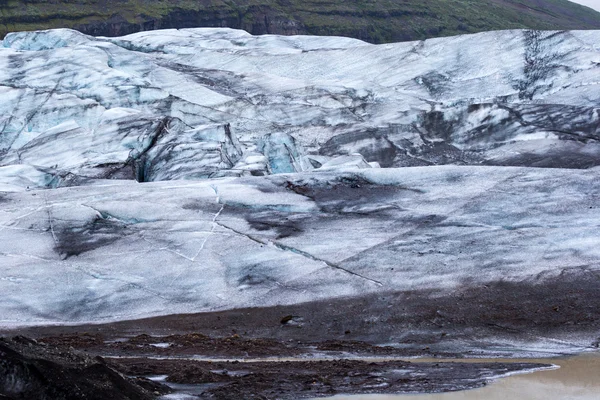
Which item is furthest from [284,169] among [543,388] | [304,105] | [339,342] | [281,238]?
[543,388]

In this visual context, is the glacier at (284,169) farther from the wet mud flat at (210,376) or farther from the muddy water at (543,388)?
the wet mud flat at (210,376)

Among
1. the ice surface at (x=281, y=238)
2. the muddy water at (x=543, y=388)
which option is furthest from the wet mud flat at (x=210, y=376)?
the ice surface at (x=281, y=238)

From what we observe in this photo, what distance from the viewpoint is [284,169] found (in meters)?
40.1

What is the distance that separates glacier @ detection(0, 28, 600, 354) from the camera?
23984mm

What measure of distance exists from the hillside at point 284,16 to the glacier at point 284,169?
1936 inches

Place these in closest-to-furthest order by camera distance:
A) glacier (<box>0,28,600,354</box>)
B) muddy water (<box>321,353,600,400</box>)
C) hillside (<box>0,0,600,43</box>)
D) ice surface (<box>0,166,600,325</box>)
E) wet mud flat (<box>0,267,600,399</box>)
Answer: wet mud flat (<box>0,267,600,399</box>) < muddy water (<box>321,353,600,400</box>) < ice surface (<box>0,166,600,325</box>) < glacier (<box>0,28,600,354</box>) < hillside (<box>0,0,600,43</box>)

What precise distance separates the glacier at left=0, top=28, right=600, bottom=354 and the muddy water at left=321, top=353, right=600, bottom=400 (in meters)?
2.75

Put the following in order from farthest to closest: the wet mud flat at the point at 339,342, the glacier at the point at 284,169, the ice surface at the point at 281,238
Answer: the glacier at the point at 284,169, the ice surface at the point at 281,238, the wet mud flat at the point at 339,342

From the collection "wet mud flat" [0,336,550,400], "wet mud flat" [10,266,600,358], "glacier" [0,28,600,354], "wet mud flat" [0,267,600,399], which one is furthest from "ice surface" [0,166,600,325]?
"wet mud flat" [0,336,550,400]

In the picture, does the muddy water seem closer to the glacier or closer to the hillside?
the glacier

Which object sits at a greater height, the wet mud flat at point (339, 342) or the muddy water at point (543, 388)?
the muddy water at point (543, 388)

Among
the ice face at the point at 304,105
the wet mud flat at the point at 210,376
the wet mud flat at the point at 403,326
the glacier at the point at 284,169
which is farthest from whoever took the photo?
the ice face at the point at 304,105

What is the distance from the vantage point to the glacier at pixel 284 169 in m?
24.0

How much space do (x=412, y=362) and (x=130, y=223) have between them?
12443 mm
